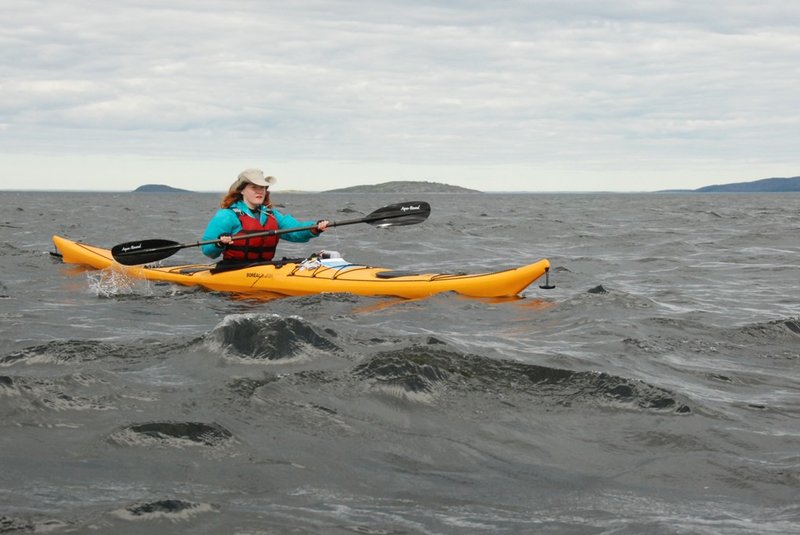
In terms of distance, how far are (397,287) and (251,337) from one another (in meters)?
2.95

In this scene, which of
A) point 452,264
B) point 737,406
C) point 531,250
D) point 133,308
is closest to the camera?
point 737,406

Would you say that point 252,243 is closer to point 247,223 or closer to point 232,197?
point 247,223

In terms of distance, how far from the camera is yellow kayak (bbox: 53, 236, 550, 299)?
28.5 ft

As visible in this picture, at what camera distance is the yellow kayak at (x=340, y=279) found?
28.5ft

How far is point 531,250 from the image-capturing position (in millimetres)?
16359

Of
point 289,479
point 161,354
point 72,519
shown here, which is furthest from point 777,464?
point 161,354

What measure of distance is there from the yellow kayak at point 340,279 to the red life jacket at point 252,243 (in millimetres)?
237

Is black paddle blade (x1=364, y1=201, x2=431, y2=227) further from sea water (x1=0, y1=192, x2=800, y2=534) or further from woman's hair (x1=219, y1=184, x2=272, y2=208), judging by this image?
sea water (x1=0, y1=192, x2=800, y2=534)

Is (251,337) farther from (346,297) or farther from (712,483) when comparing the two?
(712,483)

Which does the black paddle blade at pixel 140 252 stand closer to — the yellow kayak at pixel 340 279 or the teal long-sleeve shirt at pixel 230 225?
the yellow kayak at pixel 340 279

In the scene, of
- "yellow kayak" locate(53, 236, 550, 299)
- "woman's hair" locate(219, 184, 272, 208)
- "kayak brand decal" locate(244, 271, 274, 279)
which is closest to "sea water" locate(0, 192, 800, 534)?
"yellow kayak" locate(53, 236, 550, 299)

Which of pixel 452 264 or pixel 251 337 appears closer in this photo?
pixel 251 337

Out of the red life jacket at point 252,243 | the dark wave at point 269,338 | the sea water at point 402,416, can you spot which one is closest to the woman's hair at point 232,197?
the red life jacket at point 252,243

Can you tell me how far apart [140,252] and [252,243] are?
1.40 m
